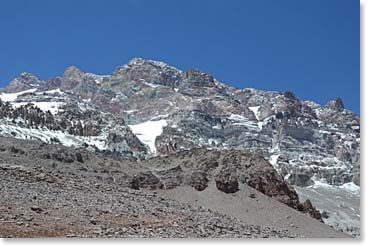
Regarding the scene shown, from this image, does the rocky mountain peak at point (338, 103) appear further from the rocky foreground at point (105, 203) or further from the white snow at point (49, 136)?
the white snow at point (49, 136)

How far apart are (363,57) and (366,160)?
1.33 m

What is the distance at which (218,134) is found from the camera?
130 m

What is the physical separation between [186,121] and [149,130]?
28.1 feet

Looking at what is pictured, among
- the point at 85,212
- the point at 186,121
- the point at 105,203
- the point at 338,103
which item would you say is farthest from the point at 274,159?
the point at 85,212

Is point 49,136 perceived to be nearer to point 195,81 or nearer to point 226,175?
point 226,175

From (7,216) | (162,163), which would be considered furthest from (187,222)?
(162,163)

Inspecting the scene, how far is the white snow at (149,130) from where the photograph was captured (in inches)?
4412

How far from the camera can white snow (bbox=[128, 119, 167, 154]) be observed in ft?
368

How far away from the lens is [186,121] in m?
129

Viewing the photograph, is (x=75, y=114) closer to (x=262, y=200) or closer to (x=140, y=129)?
(x=140, y=129)

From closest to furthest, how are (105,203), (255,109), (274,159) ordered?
(105,203), (274,159), (255,109)

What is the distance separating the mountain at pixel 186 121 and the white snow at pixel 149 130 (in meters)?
0.31

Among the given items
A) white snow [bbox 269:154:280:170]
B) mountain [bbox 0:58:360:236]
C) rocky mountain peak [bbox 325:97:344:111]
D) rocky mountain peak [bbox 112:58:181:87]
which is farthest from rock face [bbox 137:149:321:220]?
rocky mountain peak [bbox 112:58:181:87]

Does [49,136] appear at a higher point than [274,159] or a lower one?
lower
